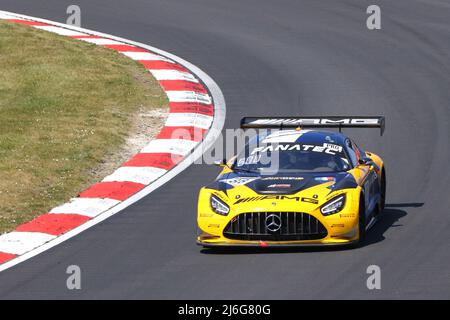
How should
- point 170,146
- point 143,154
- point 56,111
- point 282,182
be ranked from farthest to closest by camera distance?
point 56,111 < point 170,146 < point 143,154 < point 282,182

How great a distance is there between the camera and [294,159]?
15930mm

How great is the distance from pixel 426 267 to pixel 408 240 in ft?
4.13

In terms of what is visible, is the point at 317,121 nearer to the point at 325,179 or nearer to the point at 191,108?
the point at 325,179

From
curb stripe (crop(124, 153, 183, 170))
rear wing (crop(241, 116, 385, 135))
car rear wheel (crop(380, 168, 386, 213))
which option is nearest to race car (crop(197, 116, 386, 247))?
car rear wheel (crop(380, 168, 386, 213))

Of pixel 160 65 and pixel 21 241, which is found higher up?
pixel 160 65

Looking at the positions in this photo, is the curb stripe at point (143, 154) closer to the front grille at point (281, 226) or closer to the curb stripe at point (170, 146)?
the curb stripe at point (170, 146)

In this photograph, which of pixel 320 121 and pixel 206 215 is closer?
pixel 206 215

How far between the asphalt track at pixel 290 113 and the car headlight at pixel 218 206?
48 centimetres

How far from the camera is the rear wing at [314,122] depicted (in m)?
16.8

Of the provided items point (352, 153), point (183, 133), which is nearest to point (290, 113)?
point (183, 133)

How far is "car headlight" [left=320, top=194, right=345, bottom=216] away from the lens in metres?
14.7

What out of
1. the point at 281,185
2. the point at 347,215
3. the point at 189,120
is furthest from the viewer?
the point at 189,120

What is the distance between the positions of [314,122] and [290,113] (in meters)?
4.21
